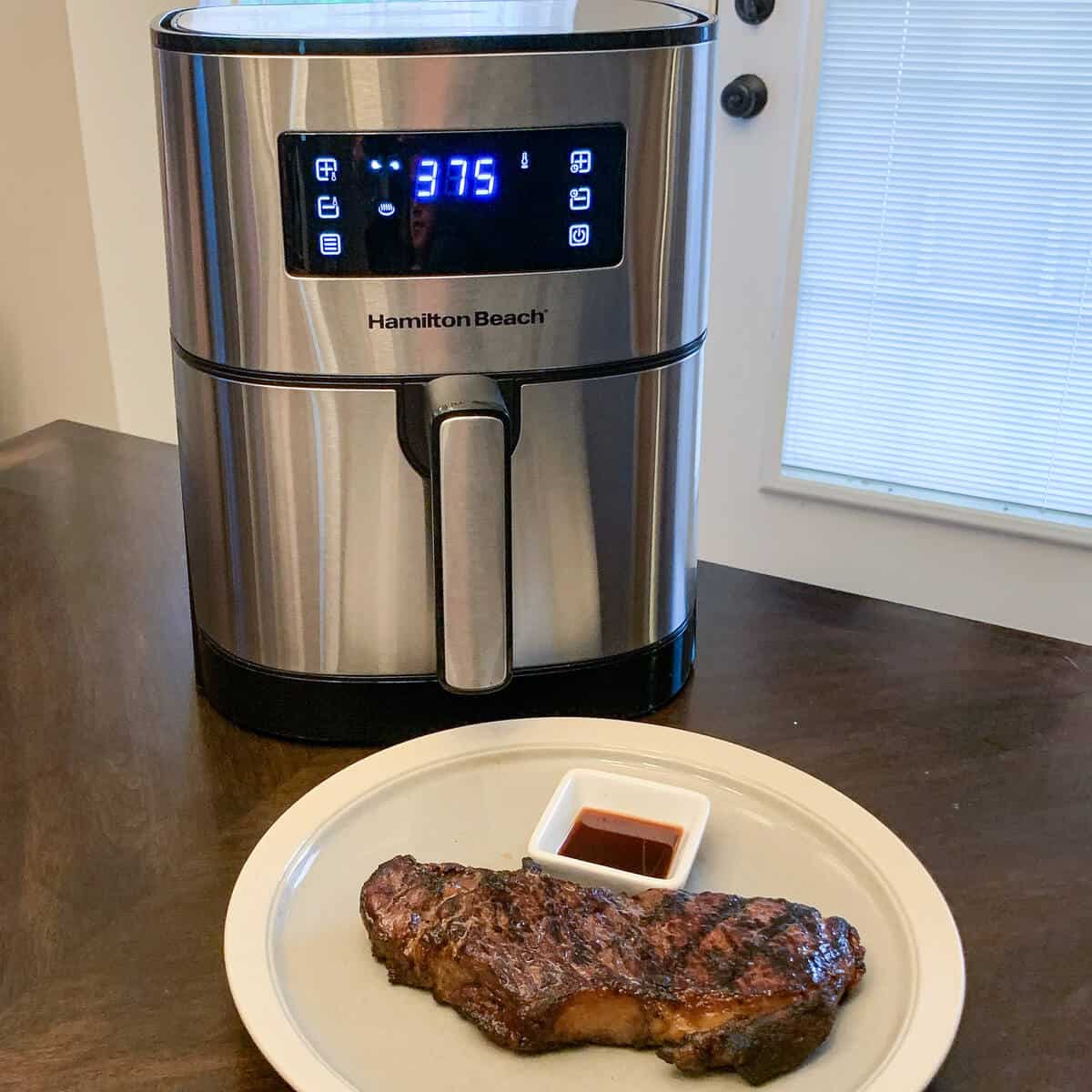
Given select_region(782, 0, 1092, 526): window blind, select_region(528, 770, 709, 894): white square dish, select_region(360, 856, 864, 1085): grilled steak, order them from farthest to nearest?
1. select_region(782, 0, 1092, 526): window blind
2. select_region(528, 770, 709, 894): white square dish
3. select_region(360, 856, 864, 1085): grilled steak

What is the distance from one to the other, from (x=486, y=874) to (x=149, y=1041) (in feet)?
0.52

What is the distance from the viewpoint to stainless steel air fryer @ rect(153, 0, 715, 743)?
615 millimetres

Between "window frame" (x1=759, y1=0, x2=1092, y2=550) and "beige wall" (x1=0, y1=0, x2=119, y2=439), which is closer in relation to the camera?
"window frame" (x1=759, y1=0, x2=1092, y2=550)

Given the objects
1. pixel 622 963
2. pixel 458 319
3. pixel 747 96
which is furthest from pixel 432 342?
pixel 747 96

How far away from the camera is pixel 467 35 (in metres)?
0.61

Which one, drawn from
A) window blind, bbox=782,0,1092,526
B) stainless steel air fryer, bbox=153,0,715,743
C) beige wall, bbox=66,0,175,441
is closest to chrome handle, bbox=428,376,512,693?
stainless steel air fryer, bbox=153,0,715,743

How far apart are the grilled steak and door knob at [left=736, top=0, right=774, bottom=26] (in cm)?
156

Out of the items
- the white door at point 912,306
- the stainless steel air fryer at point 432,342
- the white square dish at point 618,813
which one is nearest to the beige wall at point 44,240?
the white door at point 912,306

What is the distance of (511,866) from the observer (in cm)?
63

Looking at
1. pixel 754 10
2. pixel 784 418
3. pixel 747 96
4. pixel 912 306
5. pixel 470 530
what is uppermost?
pixel 754 10

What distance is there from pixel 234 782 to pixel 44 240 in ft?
5.32

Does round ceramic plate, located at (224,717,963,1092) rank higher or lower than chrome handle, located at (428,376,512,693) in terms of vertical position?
lower

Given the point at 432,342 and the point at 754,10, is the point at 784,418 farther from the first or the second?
the point at 432,342

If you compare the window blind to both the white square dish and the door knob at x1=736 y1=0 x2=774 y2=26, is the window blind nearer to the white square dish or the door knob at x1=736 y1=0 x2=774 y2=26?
the door knob at x1=736 y1=0 x2=774 y2=26
